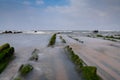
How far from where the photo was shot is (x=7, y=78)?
1459cm

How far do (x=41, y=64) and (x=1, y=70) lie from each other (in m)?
3.86

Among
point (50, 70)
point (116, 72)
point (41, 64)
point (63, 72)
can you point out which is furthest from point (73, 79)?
point (41, 64)

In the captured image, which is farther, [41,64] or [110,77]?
[41,64]

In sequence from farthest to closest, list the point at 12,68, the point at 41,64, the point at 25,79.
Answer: the point at 41,64 < the point at 12,68 < the point at 25,79

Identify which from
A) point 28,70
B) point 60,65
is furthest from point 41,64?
point 28,70

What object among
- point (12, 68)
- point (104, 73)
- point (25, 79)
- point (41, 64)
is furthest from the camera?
point (41, 64)

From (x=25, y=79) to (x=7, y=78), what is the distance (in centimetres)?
143

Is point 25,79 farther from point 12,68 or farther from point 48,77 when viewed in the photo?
point 12,68

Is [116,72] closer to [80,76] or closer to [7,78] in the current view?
[80,76]

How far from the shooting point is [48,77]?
14.5m

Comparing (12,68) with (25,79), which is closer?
(25,79)

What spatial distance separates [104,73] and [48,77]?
435 centimetres

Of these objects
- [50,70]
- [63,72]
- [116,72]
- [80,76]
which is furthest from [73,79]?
[116,72]

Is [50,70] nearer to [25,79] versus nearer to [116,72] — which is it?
[25,79]
